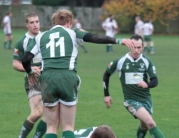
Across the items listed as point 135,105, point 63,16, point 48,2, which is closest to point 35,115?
point 135,105

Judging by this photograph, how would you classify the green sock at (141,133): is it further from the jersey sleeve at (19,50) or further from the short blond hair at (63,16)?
the short blond hair at (63,16)

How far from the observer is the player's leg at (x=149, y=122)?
27.1ft

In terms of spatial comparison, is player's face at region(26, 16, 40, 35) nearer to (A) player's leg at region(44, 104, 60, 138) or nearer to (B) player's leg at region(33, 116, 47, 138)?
(B) player's leg at region(33, 116, 47, 138)

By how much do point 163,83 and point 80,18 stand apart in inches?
1720

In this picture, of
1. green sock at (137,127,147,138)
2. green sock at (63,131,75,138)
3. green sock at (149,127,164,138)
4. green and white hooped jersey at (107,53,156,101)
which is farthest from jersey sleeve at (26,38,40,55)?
green sock at (137,127,147,138)

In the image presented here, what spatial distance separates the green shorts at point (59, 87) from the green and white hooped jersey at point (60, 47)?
0.08 metres

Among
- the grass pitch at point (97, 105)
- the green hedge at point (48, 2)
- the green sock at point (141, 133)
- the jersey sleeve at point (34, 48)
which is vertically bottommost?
the green hedge at point (48, 2)

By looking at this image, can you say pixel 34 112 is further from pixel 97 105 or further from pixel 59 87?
pixel 97 105

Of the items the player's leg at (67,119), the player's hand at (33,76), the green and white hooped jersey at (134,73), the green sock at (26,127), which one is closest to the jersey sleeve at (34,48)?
the player's hand at (33,76)

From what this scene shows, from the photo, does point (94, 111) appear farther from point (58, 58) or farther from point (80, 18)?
point (80, 18)

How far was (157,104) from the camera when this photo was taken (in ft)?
42.7

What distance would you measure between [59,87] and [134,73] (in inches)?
84.3

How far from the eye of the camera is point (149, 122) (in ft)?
27.1

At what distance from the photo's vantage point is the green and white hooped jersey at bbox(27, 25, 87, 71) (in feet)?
22.6
